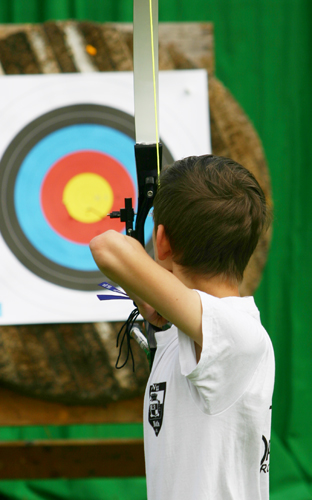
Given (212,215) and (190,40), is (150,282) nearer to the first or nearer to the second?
(212,215)

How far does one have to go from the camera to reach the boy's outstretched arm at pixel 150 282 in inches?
17.8

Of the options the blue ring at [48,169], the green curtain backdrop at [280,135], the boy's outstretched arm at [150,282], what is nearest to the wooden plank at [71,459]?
the green curtain backdrop at [280,135]

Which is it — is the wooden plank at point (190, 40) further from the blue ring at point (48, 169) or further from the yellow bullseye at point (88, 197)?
the yellow bullseye at point (88, 197)

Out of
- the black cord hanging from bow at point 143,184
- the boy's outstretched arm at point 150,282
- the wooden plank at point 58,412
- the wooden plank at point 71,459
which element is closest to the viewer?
the boy's outstretched arm at point 150,282

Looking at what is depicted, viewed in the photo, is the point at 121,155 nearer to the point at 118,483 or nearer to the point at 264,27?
the point at 264,27

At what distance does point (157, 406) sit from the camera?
0.53m

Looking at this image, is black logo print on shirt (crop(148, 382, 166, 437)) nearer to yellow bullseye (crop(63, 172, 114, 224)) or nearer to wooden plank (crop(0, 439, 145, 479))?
wooden plank (crop(0, 439, 145, 479))

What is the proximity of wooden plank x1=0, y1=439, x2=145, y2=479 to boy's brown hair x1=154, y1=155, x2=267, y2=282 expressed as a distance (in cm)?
64

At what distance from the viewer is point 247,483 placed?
0.52 m

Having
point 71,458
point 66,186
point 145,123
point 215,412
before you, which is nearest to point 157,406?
point 215,412

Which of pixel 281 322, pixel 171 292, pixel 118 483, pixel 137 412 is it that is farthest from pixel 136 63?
pixel 118 483

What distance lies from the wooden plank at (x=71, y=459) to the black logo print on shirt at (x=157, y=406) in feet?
1.76

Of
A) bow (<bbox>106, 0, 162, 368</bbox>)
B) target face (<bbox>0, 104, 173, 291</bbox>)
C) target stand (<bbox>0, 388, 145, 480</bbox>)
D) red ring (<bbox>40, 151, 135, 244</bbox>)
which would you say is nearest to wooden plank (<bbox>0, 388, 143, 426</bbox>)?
target stand (<bbox>0, 388, 145, 480</bbox>)

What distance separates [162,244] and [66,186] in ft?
2.72
